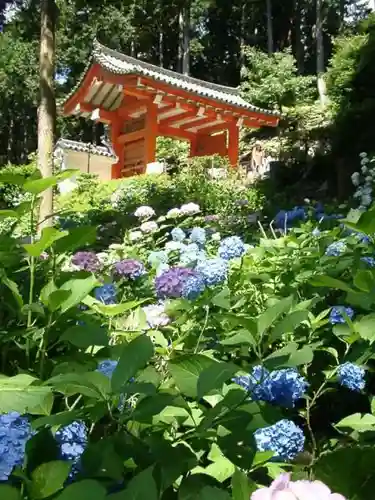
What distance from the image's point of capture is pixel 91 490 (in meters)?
0.50

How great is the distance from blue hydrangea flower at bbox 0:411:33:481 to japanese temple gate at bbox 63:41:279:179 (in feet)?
37.2

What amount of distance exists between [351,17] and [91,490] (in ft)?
92.2

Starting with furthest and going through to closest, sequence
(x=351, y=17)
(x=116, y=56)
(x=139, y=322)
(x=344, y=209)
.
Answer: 1. (x=351, y=17)
2. (x=116, y=56)
3. (x=344, y=209)
4. (x=139, y=322)

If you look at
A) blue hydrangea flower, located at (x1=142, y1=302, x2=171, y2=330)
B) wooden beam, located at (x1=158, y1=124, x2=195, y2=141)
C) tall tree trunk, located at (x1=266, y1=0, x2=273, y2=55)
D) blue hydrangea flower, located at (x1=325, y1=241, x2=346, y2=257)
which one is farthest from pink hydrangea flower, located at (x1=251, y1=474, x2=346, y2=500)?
tall tree trunk, located at (x1=266, y1=0, x2=273, y2=55)

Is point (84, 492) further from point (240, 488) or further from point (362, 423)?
point (362, 423)

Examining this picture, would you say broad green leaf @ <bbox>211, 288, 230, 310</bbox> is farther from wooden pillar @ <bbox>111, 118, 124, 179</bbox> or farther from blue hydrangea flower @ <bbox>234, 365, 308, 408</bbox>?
wooden pillar @ <bbox>111, 118, 124, 179</bbox>

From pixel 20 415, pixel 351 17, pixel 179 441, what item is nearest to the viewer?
pixel 20 415

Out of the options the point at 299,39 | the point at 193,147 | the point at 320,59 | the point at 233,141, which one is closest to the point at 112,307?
the point at 233,141

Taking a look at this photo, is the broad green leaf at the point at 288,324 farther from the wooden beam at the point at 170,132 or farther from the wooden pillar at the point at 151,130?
the wooden beam at the point at 170,132

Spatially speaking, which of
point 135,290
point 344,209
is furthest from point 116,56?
point 135,290

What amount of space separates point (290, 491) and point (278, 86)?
745 inches

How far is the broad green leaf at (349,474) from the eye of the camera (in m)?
0.57

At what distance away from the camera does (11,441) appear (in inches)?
21.9

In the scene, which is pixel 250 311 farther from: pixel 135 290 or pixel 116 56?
pixel 116 56
